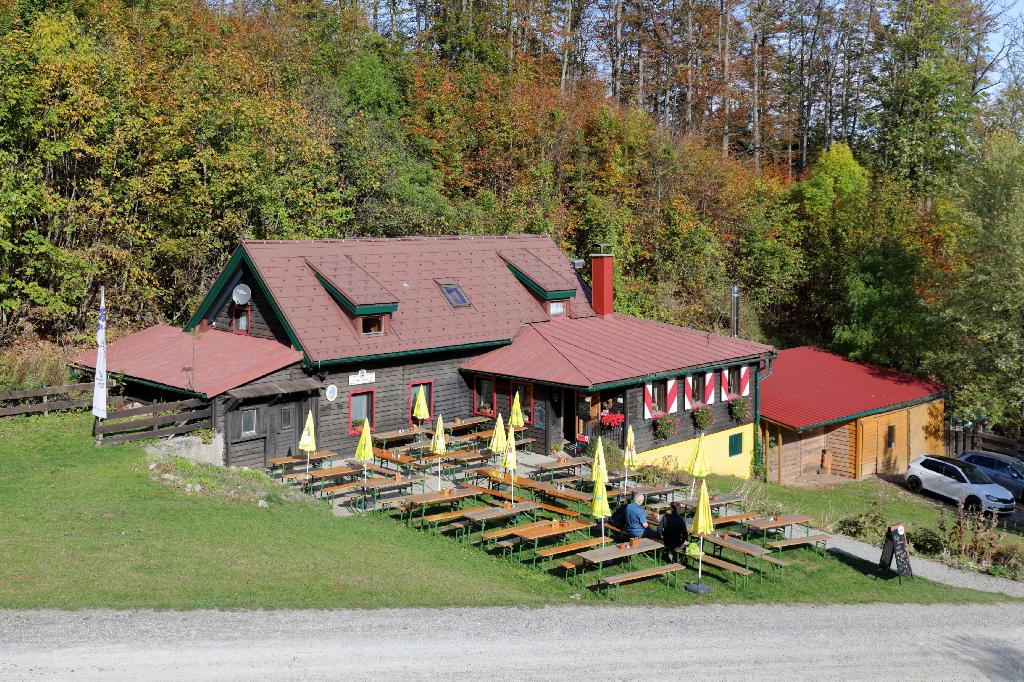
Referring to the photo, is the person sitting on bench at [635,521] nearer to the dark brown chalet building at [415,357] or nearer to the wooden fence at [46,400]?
the dark brown chalet building at [415,357]

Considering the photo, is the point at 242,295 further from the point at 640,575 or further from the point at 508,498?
the point at 640,575

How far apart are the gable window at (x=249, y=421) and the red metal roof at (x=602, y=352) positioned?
6.46m

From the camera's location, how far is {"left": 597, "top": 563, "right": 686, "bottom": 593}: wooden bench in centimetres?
1527

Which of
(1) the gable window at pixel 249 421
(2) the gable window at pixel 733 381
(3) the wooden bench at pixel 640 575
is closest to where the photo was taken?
(3) the wooden bench at pixel 640 575

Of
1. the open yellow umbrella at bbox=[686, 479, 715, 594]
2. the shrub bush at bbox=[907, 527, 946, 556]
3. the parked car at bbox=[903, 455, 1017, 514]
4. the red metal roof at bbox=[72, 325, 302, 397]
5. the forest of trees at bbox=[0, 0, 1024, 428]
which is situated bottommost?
the parked car at bbox=[903, 455, 1017, 514]

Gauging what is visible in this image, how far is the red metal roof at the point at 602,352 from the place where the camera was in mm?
24844

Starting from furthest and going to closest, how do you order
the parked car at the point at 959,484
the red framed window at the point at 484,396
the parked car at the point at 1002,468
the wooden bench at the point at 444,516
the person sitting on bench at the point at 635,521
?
the parked car at the point at 1002,468, the parked car at the point at 959,484, the red framed window at the point at 484,396, the wooden bench at the point at 444,516, the person sitting on bench at the point at 635,521

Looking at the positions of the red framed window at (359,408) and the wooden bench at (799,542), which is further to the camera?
the red framed window at (359,408)

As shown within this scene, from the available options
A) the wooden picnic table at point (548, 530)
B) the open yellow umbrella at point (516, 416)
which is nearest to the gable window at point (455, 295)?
the open yellow umbrella at point (516, 416)

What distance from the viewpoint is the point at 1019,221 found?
31.0 metres

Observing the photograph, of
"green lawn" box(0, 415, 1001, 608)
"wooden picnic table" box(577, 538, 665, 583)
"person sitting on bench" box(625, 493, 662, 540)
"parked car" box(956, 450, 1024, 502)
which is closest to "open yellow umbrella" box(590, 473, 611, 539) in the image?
"wooden picnic table" box(577, 538, 665, 583)

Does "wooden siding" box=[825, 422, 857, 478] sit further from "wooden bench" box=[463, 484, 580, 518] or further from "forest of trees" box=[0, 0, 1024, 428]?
"wooden bench" box=[463, 484, 580, 518]

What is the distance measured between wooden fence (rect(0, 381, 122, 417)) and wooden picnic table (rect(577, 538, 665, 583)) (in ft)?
46.1

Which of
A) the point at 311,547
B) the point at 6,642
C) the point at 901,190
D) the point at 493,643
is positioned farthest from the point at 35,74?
the point at 901,190
